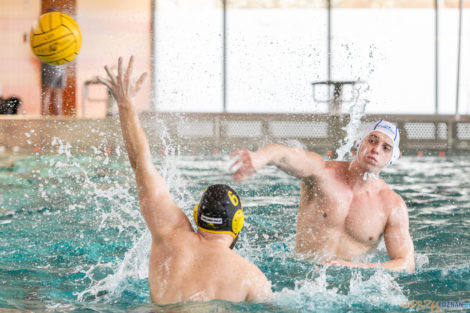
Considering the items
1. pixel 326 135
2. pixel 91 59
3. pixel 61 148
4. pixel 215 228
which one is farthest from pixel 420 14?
pixel 215 228

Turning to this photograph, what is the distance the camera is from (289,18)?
1625 centimetres

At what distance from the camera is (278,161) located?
2996mm

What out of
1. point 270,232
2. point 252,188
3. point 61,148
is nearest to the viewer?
point 270,232

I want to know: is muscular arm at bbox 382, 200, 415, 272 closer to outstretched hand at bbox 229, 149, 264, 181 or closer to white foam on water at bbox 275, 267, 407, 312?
white foam on water at bbox 275, 267, 407, 312

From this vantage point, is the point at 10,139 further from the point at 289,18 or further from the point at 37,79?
the point at 289,18

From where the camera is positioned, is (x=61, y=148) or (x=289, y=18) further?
(x=289, y=18)

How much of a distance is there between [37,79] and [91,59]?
2.08 m

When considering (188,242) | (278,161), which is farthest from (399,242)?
(188,242)

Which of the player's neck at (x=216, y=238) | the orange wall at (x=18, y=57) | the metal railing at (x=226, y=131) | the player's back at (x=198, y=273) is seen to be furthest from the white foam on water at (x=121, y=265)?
the orange wall at (x=18, y=57)

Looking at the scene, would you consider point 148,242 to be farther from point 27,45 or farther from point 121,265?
point 27,45

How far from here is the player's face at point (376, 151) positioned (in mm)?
3404

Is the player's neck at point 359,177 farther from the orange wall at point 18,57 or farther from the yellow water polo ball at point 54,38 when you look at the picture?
the orange wall at point 18,57

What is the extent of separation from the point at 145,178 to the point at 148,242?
1618 millimetres

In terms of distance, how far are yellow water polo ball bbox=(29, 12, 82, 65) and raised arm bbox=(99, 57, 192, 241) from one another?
2.08 metres
